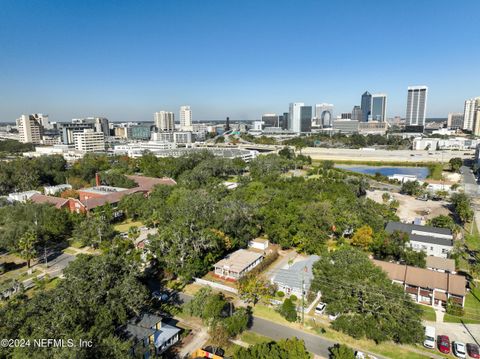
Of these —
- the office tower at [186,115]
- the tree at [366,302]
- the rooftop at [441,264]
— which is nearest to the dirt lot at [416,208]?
the rooftop at [441,264]

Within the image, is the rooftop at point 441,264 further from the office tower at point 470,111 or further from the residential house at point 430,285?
the office tower at point 470,111

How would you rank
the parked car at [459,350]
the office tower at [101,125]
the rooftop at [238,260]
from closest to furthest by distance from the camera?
the parked car at [459,350], the rooftop at [238,260], the office tower at [101,125]

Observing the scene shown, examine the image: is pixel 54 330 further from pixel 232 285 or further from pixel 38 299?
pixel 232 285

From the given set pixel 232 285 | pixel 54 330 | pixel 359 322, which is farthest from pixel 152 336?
pixel 359 322

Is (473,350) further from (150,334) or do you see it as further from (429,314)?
(150,334)

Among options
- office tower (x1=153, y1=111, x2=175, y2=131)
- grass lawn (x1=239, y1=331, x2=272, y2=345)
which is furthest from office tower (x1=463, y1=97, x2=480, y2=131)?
grass lawn (x1=239, y1=331, x2=272, y2=345)

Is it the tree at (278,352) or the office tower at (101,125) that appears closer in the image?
the tree at (278,352)

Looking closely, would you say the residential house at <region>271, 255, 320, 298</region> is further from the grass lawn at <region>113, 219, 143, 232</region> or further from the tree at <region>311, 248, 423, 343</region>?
the grass lawn at <region>113, 219, 143, 232</region>
